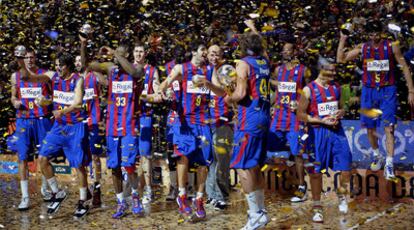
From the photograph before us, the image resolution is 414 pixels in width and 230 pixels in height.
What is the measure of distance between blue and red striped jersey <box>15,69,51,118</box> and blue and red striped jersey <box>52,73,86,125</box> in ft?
1.89

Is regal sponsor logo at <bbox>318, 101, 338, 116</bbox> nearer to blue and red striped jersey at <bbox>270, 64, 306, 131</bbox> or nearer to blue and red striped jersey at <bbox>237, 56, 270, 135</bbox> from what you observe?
blue and red striped jersey at <bbox>237, 56, 270, 135</bbox>

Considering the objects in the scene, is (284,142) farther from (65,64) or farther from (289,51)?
(65,64)

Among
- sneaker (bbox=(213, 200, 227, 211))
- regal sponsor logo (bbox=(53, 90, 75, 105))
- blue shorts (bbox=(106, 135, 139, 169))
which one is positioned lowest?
sneaker (bbox=(213, 200, 227, 211))

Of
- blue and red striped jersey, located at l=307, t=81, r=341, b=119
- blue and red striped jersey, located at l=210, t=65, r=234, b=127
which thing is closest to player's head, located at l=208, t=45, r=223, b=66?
blue and red striped jersey, located at l=210, t=65, r=234, b=127

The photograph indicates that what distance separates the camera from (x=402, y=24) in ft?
33.2

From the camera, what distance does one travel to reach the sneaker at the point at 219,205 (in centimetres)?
870

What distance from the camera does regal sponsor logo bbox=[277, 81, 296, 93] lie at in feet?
29.6

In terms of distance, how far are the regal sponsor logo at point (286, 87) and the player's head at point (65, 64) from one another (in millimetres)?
3008

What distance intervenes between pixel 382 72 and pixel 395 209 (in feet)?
6.42

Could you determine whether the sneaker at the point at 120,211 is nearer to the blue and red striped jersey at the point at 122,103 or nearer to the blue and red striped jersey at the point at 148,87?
the blue and red striped jersey at the point at 122,103

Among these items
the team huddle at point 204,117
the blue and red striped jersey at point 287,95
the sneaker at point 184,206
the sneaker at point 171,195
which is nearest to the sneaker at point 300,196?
the team huddle at point 204,117

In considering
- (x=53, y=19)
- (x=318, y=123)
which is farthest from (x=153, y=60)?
(x=53, y=19)

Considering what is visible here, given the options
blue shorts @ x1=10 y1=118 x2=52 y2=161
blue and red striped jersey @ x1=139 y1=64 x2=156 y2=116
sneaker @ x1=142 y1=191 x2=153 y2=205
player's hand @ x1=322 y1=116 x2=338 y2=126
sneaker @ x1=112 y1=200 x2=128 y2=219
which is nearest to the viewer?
player's hand @ x1=322 y1=116 x2=338 y2=126

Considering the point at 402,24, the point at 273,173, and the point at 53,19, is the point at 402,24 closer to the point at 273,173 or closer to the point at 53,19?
the point at 273,173
